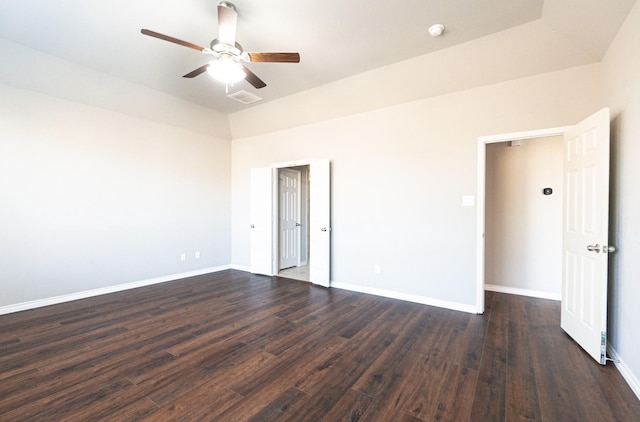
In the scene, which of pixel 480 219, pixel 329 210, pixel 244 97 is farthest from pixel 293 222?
pixel 480 219

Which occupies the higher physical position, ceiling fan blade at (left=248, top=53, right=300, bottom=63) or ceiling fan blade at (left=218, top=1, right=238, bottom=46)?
ceiling fan blade at (left=218, top=1, right=238, bottom=46)

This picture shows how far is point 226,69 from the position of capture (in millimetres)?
2596

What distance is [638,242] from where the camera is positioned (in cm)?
202

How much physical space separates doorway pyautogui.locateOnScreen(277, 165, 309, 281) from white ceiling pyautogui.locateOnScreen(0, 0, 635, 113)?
2.75 metres

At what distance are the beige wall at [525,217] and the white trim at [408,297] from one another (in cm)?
129

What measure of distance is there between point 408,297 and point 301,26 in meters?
3.61

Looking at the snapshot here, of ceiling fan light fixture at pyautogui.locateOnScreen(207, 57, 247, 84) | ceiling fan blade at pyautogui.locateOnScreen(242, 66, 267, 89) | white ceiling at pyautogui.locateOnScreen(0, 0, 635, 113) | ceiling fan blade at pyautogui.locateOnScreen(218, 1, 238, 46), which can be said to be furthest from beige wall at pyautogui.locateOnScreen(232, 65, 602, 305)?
ceiling fan blade at pyautogui.locateOnScreen(218, 1, 238, 46)

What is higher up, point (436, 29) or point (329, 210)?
point (436, 29)

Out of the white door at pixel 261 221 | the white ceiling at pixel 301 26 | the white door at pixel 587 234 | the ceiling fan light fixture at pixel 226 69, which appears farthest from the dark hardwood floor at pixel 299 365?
the white ceiling at pixel 301 26

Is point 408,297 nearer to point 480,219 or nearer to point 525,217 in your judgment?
point 480,219

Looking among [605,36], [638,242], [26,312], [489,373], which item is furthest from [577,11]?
[26,312]

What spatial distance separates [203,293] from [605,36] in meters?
5.50

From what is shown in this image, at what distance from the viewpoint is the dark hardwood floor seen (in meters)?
1.82

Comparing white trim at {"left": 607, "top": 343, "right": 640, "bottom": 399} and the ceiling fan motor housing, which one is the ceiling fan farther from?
white trim at {"left": 607, "top": 343, "right": 640, "bottom": 399}
